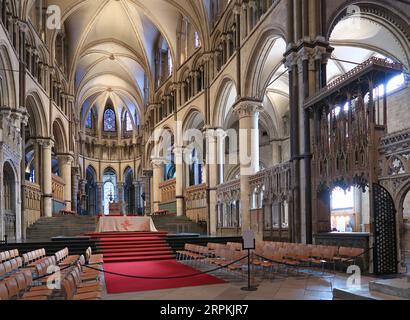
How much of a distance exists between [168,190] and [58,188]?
877 centimetres

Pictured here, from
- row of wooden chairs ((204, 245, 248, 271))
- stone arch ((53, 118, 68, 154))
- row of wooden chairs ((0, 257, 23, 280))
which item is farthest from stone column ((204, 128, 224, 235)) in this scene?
row of wooden chairs ((0, 257, 23, 280))

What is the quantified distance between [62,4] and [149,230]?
18.0 meters

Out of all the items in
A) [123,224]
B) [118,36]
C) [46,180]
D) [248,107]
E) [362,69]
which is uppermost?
[118,36]

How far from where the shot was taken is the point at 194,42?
27.0 meters

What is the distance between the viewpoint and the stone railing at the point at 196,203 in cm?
2431

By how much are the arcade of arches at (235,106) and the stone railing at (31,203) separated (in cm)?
18

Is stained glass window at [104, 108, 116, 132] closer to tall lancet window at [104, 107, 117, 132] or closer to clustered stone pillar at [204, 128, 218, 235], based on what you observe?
tall lancet window at [104, 107, 117, 132]

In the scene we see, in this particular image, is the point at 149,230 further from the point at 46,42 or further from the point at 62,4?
the point at 62,4

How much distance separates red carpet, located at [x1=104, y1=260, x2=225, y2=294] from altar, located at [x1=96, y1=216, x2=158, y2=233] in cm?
497

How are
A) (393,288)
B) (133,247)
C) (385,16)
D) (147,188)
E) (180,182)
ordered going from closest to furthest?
(393,288), (133,247), (385,16), (180,182), (147,188)

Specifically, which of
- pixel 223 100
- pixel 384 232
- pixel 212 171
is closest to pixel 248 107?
pixel 223 100

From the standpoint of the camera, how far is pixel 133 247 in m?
14.9

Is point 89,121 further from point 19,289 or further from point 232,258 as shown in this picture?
point 19,289
